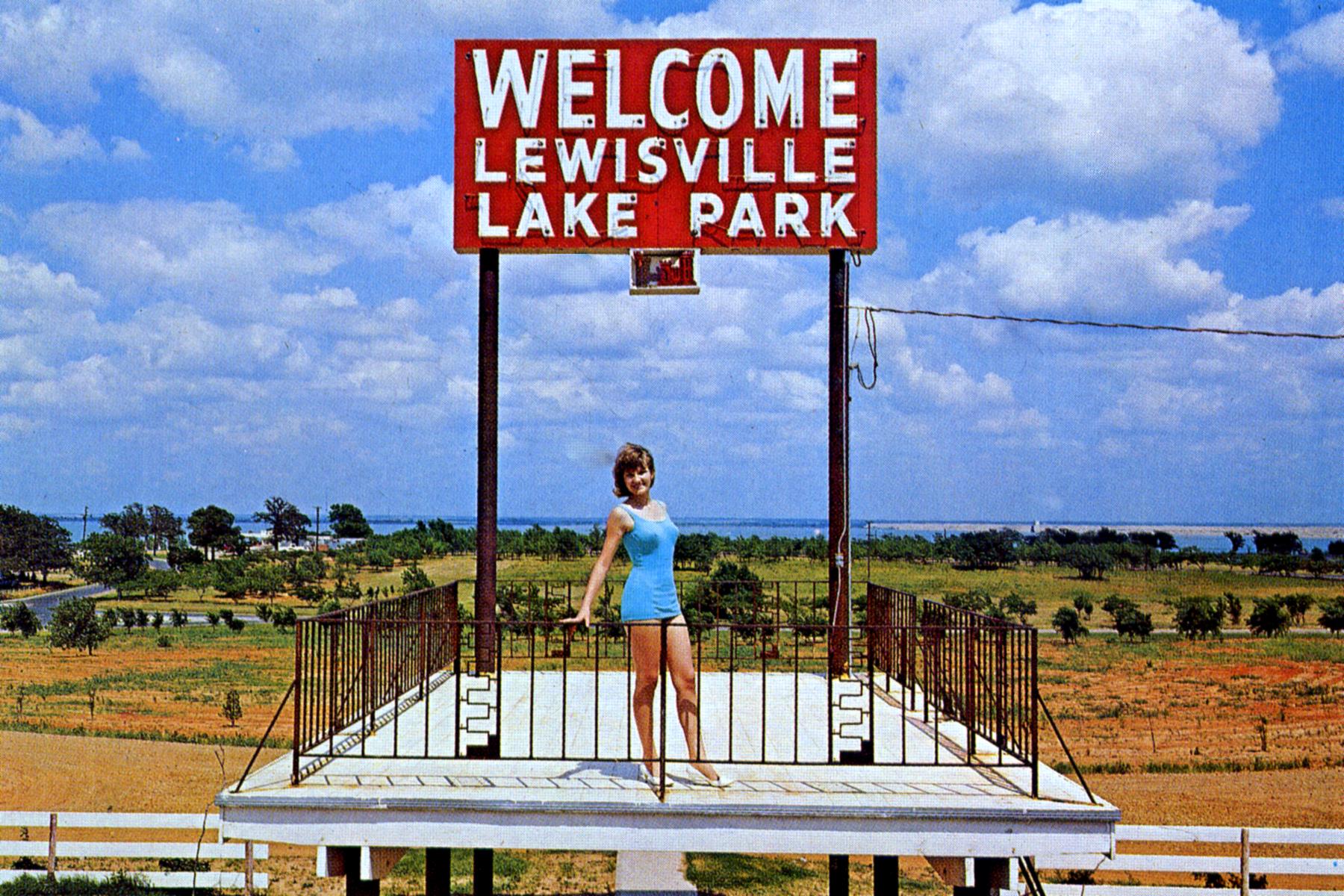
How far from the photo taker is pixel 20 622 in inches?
2233

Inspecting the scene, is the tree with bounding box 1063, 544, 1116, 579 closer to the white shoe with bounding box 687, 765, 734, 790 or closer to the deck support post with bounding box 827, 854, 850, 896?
the deck support post with bounding box 827, 854, 850, 896

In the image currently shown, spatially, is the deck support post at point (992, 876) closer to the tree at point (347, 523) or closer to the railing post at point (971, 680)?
the railing post at point (971, 680)

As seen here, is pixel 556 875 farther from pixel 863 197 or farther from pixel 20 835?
pixel 863 197

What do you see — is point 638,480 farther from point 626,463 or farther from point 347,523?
point 347,523

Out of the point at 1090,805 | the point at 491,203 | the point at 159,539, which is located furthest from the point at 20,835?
the point at 159,539

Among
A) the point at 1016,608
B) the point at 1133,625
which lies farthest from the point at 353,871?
the point at 1133,625

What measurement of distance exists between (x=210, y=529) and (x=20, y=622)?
1039 inches

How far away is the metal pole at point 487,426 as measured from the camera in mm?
9133

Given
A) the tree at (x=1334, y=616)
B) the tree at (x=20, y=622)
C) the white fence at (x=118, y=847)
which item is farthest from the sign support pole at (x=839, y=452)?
the tree at (x=1334, y=616)

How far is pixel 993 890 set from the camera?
6363 mm

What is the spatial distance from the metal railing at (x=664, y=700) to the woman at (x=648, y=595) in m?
0.10

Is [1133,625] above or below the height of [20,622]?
above

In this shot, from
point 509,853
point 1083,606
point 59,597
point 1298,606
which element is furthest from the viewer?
point 59,597

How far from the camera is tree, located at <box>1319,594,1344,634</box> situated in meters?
57.5
